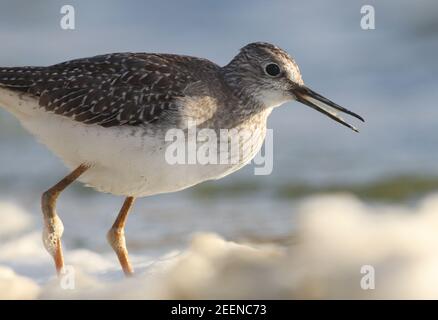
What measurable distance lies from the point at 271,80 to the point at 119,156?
5.55 ft

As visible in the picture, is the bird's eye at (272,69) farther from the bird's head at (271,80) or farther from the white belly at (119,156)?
the white belly at (119,156)

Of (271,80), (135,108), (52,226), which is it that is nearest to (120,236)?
(52,226)

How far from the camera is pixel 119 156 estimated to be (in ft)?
26.8

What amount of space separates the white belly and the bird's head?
47 centimetres

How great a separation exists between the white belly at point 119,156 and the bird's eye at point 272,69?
2.09 feet

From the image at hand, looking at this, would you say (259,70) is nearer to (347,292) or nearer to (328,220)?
(328,220)

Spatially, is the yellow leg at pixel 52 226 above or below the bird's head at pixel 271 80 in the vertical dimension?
below

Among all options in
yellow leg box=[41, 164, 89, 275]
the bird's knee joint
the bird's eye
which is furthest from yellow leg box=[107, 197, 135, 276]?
the bird's eye

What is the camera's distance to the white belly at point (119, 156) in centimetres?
809

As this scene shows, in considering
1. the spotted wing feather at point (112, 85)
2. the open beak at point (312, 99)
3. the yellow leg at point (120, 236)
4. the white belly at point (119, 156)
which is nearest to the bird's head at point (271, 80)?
the open beak at point (312, 99)

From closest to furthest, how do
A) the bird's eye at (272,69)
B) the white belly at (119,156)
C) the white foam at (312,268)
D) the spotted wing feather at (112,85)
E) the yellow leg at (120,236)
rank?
1. the white foam at (312,268)
2. the white belly at (119,156)
3. the spotted wing feather at (112,85)
4. the bird's eye at (272,69)
5. the yellow leg at (120,236)

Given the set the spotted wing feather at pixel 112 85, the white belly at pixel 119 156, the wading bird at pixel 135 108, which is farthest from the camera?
the spotted wing feather at pixel 112 85

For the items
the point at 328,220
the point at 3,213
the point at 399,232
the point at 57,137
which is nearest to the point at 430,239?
the point at 399,232

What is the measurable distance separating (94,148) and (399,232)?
2.71 meters
